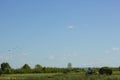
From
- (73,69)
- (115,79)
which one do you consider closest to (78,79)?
(115,79)

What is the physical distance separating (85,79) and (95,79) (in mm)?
832

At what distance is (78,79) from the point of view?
30719 millimetres

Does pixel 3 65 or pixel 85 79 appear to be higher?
pixel 3 65

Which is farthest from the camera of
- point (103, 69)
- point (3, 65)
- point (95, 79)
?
point (3, 65)

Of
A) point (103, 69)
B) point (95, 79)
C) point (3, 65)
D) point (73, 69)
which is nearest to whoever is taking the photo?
point (95, 79)

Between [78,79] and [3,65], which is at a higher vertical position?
[3,65]

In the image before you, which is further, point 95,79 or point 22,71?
point 22,71

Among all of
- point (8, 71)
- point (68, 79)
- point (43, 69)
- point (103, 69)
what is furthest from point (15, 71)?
point (68, 79)

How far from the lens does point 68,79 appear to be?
30953mm

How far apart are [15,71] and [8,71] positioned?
202cm

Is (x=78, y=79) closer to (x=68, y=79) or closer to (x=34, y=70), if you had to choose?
(x=68, y=79)

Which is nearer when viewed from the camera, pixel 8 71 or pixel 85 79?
pixel 85 79

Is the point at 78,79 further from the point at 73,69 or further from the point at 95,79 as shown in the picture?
the point at 73,69

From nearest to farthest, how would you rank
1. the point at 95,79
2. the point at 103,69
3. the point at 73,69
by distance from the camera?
1. the point at 95,79
2. the point at 103,69
3. the point at 73,69
